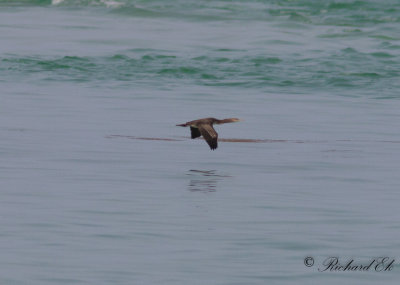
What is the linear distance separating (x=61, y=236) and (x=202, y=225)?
1211mm

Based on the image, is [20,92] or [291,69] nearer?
[20,92]

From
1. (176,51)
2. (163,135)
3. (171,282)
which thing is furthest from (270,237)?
(176,51)

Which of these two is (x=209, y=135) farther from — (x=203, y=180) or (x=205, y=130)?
(x=203, y=180)

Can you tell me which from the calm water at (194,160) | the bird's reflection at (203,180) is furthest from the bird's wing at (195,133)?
the bird's reflection at (203,180)

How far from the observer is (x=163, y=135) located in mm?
15734

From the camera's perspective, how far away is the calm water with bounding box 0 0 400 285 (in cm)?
913

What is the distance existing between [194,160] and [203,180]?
1374 mm

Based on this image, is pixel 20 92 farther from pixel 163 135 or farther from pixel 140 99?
pixel 163 135

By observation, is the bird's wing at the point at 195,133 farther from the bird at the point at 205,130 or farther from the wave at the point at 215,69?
the wave at the point at 215,69

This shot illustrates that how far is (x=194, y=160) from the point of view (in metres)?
13.9

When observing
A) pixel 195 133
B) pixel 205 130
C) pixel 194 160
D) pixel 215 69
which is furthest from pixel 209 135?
pixel 215 69

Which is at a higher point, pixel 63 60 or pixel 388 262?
pixel 388 262

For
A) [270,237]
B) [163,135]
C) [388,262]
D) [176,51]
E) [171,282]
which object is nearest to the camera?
[171,282]

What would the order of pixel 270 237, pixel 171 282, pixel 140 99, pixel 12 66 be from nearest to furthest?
pixel 171 282 < pixel 270 237 < pixel 140 99 < pixel 12 66
